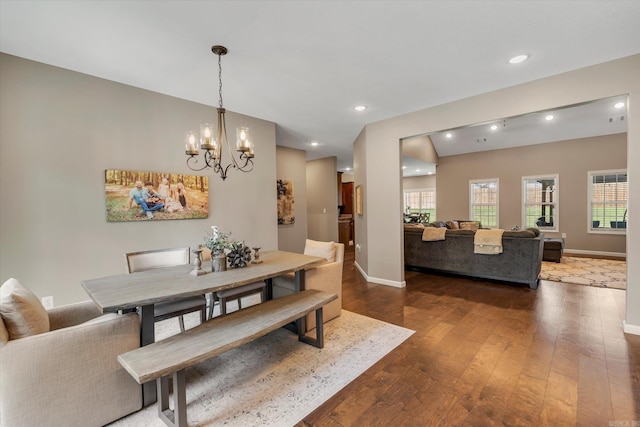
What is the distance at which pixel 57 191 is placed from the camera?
2824mm

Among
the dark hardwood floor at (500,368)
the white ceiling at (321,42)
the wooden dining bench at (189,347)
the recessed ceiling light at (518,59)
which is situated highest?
the white ceiling at (321,42)

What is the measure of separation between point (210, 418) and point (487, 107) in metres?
4.34

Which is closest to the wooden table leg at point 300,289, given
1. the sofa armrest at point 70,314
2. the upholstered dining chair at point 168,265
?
the upholstered dining chair at point 168,265

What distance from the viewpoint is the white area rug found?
1733mm

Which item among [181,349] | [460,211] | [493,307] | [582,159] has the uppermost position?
[582,159]

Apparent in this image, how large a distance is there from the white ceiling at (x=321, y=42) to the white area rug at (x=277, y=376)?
9.09 ft

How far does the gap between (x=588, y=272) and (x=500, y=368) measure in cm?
456

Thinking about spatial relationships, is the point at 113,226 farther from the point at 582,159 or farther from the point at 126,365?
the point at 582,159

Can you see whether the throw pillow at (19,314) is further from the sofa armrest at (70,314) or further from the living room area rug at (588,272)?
the living room area rug at (588,272)

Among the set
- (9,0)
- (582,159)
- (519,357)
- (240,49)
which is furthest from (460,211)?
(9,0)

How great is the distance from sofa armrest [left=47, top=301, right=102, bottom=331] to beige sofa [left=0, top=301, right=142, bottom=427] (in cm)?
40

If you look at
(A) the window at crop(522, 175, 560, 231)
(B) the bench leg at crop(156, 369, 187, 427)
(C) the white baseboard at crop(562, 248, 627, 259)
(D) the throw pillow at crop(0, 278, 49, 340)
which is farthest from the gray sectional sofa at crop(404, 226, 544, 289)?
(D) the throw pillow at crop(0, 278, 49, 340)

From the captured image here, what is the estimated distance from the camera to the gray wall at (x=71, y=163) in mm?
2629

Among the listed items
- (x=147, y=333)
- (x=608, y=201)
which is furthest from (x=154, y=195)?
(x=608, y=201)
